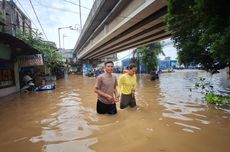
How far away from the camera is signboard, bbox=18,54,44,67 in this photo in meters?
16.5

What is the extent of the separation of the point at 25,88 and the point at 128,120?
38.3 feet

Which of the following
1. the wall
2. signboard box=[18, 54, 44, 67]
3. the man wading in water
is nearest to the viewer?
the man wading in water

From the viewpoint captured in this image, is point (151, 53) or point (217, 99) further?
point (151, 53)

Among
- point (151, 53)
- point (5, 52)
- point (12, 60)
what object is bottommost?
point (12, 60)

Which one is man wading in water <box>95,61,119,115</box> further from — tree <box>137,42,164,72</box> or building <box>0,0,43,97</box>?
tree <box>137,42,164,72</box>

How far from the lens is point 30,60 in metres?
16.7

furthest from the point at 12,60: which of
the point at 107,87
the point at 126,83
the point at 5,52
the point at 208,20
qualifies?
the point at 208,20

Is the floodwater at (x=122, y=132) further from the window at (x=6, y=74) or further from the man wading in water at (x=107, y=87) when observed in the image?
the window at (x=6, y=74)

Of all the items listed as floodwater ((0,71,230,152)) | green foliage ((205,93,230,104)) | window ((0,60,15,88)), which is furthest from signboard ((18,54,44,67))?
green foliage ((205,93,230,104))

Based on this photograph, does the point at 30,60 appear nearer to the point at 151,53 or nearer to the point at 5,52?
the point at 5,52

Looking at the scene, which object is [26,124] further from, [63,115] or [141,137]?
[141,137]

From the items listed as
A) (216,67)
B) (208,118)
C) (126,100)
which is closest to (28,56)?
(126,100)

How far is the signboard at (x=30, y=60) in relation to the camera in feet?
54.1

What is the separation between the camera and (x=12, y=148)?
15.6 ft
